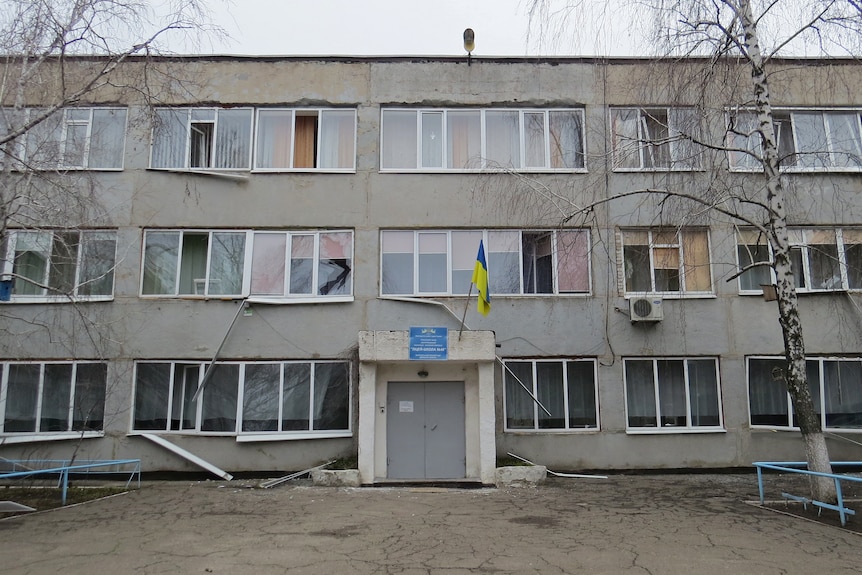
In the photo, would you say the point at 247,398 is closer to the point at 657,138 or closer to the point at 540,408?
the point at 540,408

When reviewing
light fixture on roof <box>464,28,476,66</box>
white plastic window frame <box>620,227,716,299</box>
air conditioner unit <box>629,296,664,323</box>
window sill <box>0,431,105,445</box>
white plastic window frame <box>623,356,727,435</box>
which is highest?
light fixture on roof <box>464,28,476,66</box>

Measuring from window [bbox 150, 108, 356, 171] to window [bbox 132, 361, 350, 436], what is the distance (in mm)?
4465

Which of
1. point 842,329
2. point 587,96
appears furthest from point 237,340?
point 842,329

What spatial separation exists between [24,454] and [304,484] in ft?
19.7

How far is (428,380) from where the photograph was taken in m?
13.6

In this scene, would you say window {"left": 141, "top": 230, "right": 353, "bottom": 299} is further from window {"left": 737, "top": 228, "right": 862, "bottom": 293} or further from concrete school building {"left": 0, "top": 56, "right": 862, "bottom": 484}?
window {"left": 737, "top": 228, "right": 862, "bottom": 293}

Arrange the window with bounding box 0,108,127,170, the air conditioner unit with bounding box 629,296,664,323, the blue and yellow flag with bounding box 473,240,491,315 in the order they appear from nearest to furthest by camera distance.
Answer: the window with bounding box 0,108,127,170 < the blue and yellow flag with bounding box 473,240,491,315 < the air conditioner unit with bounding box 629,296,664,323

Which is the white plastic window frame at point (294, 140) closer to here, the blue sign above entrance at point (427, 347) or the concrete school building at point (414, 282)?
the concrete school building at point (414, 282)

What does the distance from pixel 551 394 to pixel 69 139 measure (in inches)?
445

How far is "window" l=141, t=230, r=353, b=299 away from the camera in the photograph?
1406 centimetres

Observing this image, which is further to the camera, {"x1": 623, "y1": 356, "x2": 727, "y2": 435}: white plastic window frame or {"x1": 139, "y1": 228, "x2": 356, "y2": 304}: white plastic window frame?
{"x1": 139, "y1": 228, "x2": 356, "y2": 304}: white plastic window frame

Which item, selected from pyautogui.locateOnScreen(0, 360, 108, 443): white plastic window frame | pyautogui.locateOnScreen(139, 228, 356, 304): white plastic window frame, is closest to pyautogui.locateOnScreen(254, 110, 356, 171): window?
pyautogui.locateOnScreen(139, 228, 356, 304): white plastic window frame

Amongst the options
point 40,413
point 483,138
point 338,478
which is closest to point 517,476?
point 338,478

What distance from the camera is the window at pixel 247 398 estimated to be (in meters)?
13.6
